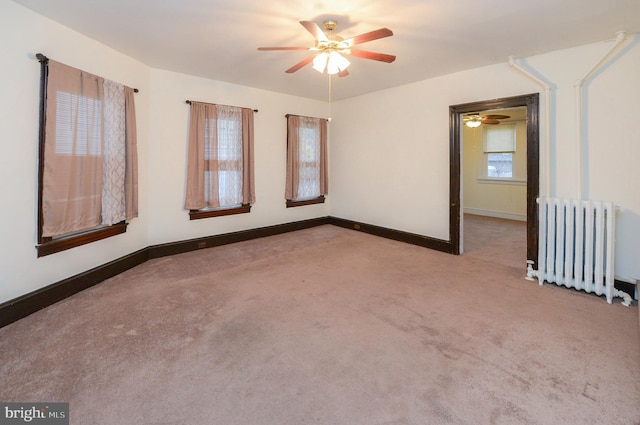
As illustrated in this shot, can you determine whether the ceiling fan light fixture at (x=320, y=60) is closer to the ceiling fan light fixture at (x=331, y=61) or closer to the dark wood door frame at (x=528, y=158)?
the ceiling fan light fixture at (x=331, y=61)

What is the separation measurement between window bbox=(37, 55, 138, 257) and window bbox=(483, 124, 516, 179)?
24.4 feet

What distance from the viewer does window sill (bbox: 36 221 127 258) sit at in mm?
2777

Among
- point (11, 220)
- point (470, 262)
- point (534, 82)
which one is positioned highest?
point (534, 82)

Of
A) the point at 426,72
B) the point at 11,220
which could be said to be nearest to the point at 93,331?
the point at 11,220

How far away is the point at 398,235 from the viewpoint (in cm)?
514

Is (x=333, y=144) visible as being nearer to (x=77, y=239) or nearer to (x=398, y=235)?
(x=398, y=235)

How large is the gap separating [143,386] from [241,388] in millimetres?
567

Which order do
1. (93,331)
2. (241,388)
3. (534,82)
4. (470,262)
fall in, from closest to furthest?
(241,388), (93,331), (534,82), (470,262)

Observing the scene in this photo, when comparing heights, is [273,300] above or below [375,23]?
below

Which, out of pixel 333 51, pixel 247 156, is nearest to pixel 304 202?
pixel 247 156

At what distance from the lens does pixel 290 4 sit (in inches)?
95.6

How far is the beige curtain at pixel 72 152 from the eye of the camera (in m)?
2.74

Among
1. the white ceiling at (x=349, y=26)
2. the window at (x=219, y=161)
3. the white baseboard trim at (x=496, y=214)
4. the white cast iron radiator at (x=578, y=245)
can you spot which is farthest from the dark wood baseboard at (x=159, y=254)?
the white baseboard trim at (x=496, y=214)

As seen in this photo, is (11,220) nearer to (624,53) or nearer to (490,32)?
(490,32)
